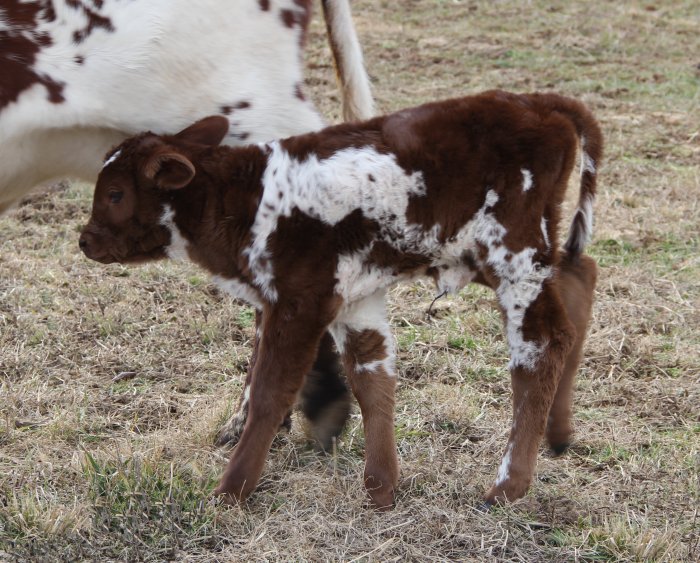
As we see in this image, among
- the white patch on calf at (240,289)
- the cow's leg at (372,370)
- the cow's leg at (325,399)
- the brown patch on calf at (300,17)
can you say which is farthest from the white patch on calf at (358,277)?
the brown patch on calf at (300,17)

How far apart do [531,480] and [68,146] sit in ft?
6.39

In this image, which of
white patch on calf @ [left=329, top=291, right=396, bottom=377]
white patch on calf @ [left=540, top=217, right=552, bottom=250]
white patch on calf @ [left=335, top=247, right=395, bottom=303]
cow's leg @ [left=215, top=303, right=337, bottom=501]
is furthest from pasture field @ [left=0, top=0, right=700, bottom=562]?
white patch on calf @ [left=540, top=217, right=552, bottom=250]

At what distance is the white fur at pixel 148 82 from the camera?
360cm

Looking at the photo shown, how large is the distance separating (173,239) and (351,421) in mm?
997

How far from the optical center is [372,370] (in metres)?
3.54

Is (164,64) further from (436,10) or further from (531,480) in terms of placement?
(436,10)

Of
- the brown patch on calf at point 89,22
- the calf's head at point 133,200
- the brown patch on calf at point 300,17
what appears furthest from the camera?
the brown patch on calf at point 300,17

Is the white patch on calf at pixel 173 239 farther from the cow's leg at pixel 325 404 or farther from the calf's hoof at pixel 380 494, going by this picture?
the calf's hoof at pixel 380 494

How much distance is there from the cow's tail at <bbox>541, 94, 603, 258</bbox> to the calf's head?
1192 mm

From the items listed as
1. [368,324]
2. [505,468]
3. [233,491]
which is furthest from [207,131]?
[505,468]

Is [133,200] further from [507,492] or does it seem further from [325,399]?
[507,492]

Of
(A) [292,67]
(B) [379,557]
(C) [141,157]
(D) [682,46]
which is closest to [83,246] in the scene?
(C) [141,157]

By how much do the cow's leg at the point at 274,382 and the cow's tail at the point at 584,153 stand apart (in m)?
0.89

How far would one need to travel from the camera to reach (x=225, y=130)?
11.8 ft
